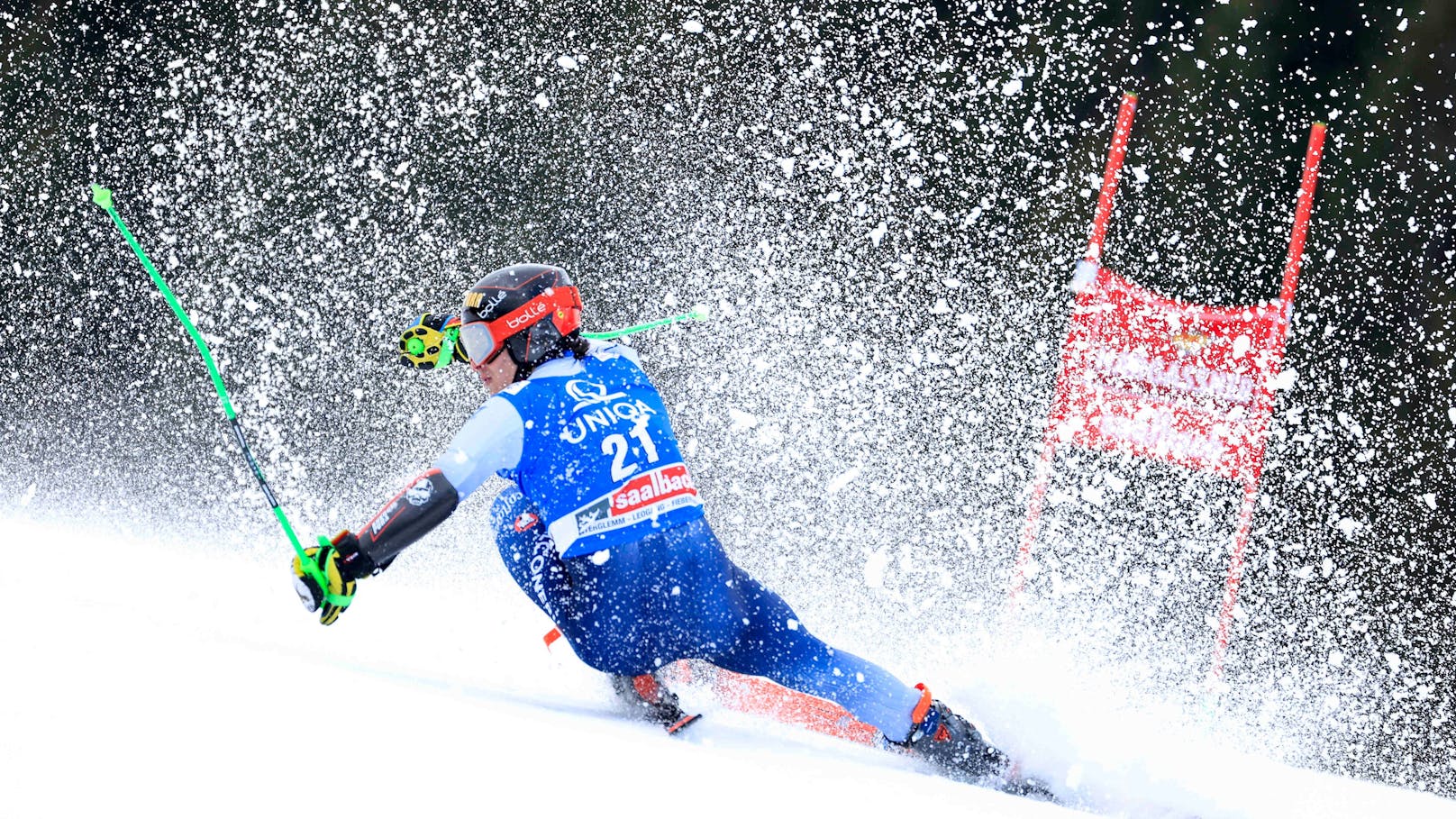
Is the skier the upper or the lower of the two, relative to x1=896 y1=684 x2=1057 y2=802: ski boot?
upper

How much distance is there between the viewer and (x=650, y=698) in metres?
3.05

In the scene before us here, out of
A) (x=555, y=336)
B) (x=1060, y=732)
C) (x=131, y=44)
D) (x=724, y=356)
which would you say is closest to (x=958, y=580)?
(x=724, y=356)

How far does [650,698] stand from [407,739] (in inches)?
42.9

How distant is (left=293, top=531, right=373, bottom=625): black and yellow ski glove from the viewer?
249cm

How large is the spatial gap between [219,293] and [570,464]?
21.2ft

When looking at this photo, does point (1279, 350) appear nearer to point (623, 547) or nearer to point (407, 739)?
point (623, 547)

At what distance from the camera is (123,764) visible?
177cm

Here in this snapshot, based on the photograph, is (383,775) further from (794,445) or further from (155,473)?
(155,473)

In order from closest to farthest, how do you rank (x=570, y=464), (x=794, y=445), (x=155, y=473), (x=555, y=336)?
(x=570, y=464), (x=555, y=336), (x=794, y=445), (x=155, y=473)

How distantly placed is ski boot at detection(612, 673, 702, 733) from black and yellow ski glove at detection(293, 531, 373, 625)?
80 cm

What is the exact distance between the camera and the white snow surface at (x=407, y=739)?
178 centimetres

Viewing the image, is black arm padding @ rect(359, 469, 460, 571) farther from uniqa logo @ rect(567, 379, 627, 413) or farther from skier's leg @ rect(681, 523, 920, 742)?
skier's leg @ rect(681, 523, 920, 742)

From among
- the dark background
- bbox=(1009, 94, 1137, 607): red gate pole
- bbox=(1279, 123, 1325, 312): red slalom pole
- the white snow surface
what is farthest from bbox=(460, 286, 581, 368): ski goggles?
bbox=(1279, 123, 1325, 312): red slalom pole

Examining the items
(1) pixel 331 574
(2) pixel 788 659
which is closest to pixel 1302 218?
(2) pixel 788 659
